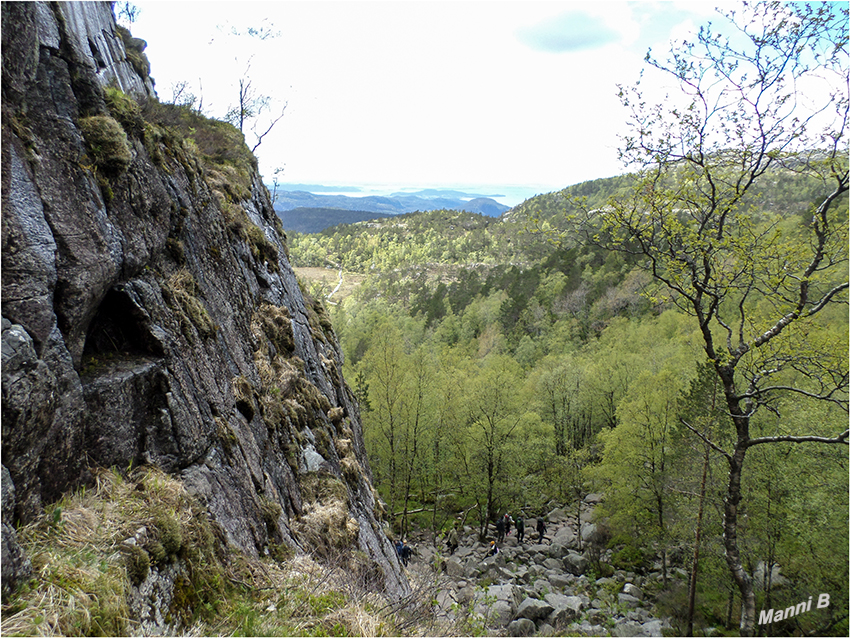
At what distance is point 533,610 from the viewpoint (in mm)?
18094

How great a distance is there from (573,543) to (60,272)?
32856 millimetres

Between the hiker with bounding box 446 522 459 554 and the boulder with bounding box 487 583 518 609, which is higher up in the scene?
the boulder with bounding box 487 583 518 609

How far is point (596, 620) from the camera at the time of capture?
19.3 m

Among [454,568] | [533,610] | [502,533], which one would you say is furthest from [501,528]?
[533,610]

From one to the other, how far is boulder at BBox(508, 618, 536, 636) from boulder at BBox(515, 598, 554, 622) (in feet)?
2.83

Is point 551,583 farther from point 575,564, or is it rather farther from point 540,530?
point 540,530

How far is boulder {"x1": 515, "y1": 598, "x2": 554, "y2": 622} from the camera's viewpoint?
58.6 feet

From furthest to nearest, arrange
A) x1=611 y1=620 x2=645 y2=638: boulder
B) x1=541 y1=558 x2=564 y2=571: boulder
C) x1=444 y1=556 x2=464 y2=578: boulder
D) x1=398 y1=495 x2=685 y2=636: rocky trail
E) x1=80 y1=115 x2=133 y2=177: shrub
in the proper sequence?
x1=541 y1=558 x2=564 y2=571: boulder, x1=444 y1=556 x2=464 y2=578: boulder, x1=611 y1=620 x2=645 y2=638: boulder, x1=398 y1=495 x2=685 y2=636: rocky trail, x1=80 y1=115 x2=133 y2=177: shrub

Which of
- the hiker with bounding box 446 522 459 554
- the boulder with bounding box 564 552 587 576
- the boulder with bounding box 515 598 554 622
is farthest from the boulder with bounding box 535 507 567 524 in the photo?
the boulder with bounding box 515 598 554 622

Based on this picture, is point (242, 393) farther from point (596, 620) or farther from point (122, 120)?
point (596, 620)

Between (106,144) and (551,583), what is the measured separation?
2697 cm

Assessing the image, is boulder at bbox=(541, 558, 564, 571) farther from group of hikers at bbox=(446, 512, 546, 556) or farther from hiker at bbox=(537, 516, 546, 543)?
hiker at bbox=(537, 516, 546, 543)

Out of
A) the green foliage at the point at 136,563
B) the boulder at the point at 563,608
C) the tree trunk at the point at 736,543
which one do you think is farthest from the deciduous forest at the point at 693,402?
the green foliage at the point at 136,563

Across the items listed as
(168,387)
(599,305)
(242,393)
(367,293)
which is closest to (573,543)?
(242,393)
